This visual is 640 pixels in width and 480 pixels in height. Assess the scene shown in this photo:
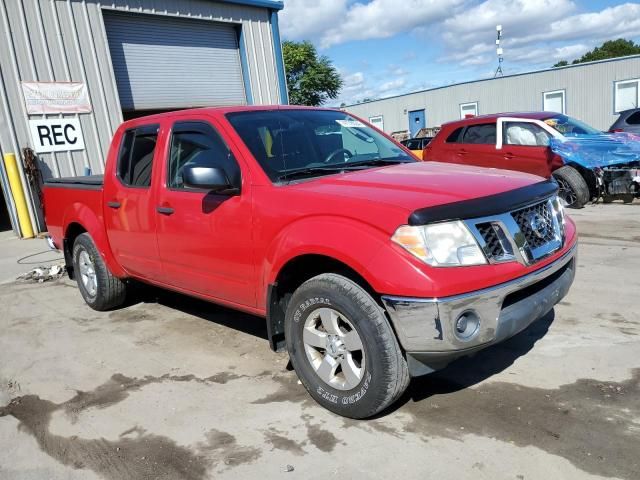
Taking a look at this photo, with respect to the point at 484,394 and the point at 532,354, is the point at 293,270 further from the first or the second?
the point at 532,354

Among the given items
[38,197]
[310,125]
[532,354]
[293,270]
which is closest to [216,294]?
[293,270]

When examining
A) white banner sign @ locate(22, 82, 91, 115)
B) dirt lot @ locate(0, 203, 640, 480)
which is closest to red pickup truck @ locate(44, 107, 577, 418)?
dirt lot @ locate(0, 203, 640, 480)

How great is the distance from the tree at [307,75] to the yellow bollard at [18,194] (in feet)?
113

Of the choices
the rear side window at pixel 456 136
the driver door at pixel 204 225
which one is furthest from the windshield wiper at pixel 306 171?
the rear side window at pixel 456 136

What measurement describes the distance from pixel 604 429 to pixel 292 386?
1834 millimetres

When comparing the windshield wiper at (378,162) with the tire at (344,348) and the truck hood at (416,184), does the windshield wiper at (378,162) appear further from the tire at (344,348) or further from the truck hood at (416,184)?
the tire at (344,348)

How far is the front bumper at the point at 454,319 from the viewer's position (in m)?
2.57

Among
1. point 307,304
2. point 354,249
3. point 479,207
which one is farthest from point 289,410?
point 479,207

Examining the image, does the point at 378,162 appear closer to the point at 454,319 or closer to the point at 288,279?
the point at 288,279

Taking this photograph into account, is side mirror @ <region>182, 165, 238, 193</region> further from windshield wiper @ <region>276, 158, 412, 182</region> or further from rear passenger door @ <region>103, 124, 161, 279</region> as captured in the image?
rear passenger door @ <region>103, 124, 161, 279</region>

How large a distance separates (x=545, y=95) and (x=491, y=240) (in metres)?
26.2

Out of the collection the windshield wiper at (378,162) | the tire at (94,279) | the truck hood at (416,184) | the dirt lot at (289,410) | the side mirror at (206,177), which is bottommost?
the dirt lot at (289,410)

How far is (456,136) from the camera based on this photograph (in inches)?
426

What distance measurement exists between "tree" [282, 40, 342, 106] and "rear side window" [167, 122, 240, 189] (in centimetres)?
4071
